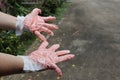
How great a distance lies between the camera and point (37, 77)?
739cm

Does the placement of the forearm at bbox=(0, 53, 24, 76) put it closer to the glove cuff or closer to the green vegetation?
the glove cuff

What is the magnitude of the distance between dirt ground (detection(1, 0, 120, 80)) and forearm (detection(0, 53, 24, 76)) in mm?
4795

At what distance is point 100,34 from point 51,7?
347 centimetres

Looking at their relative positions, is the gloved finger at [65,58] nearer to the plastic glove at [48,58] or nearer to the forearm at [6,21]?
the plastic glove at [48,58]

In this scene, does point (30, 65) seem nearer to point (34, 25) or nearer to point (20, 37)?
point (34, 25)

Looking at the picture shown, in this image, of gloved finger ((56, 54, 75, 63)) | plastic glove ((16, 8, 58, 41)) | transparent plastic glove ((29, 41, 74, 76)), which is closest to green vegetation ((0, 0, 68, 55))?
plastic glove ((16, 8, 58, 41))

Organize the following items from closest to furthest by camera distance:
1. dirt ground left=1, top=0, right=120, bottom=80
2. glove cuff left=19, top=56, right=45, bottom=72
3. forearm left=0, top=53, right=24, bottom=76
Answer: forearm left=0, top=53, right=24, bottom=76 < glove cuff left=19, top=56, right=45, bottom=72 < dirt ground left=1, top=0, right=120, bottom=80

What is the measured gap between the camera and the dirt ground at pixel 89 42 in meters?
7.46

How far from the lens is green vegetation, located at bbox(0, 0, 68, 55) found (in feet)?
26.8

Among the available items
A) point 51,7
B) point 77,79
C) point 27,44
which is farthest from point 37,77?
point 51,7

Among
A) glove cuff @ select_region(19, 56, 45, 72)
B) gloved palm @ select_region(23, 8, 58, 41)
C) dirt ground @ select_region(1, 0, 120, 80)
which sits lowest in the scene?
dirt ground @ select_region(1, 0, 120, 80)

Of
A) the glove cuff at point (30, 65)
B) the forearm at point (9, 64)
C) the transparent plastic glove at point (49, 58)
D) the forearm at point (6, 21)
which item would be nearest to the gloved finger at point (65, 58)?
the transparent plastic glove at point (49, 58)

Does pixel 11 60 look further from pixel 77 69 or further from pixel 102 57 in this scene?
pixel 102 57

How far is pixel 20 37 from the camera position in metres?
9.93
